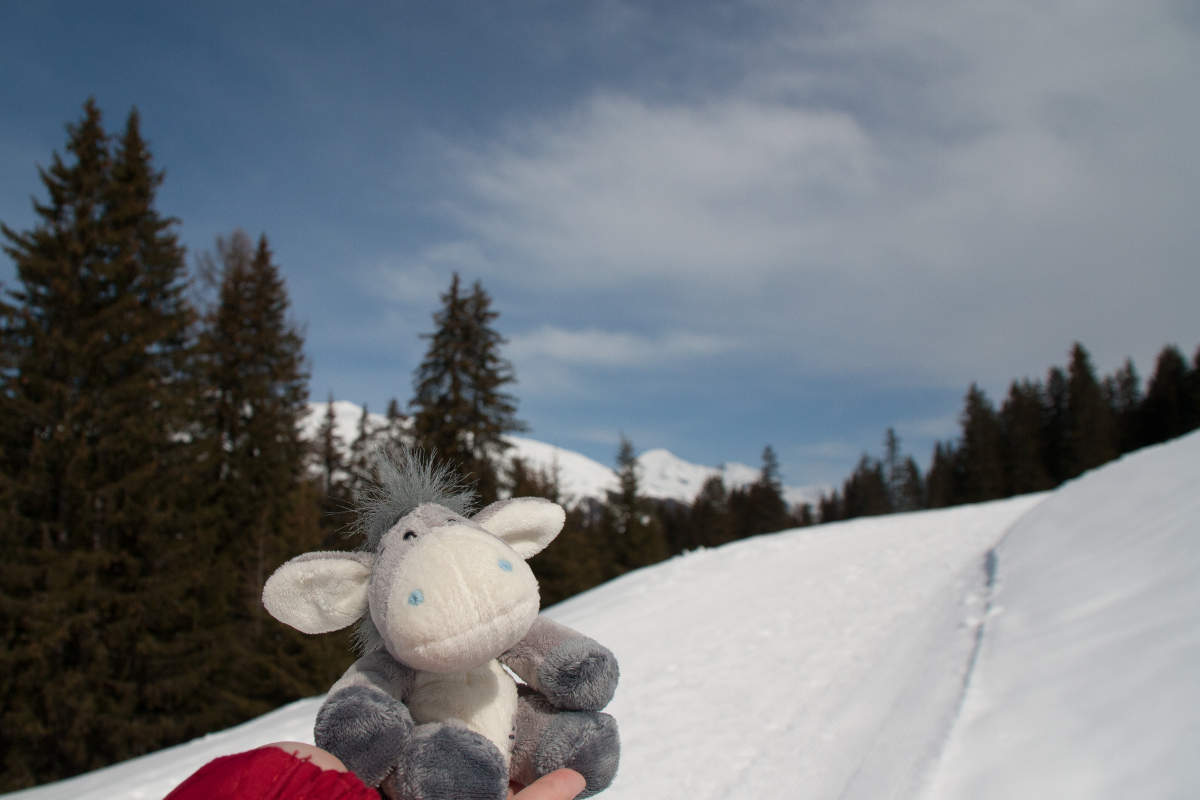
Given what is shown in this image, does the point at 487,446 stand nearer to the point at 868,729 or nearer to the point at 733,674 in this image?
the point at 733,674

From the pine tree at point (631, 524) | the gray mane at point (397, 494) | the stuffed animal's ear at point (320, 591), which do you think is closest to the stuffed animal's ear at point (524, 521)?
the gray mane at point (397, 494)

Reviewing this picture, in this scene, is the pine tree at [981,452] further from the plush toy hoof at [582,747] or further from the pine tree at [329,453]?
the plush toy hoof at [582,747]

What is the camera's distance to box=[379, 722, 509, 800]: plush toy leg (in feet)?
6.04

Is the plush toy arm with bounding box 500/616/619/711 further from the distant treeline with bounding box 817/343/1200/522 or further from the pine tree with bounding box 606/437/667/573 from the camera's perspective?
the distant treeline with bounding box 817/343/1200/522

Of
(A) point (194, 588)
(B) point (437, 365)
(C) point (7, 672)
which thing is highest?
(B) point (437, 365)

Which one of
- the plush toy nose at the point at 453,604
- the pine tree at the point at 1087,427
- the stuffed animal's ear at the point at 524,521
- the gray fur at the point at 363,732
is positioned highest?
the pine tree at the point at 1087,427

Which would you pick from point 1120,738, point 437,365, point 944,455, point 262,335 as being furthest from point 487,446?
point 944,455

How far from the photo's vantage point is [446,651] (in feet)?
6.28

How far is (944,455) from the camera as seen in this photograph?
62.5 metres

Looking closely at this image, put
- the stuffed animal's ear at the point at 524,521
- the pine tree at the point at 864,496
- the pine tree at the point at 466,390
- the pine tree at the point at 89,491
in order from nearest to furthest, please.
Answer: the stuffed animal's ear at the point at 524,521 → the pine tree at the point at 89,491 → the pine tree at the point at 466,390 → the pine tree at the point at 864,496

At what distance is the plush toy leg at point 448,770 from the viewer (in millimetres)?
1841

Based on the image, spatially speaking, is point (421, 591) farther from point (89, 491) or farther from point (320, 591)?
point (89, 491)

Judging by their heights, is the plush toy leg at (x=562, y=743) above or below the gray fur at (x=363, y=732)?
below

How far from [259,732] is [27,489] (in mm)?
8255
